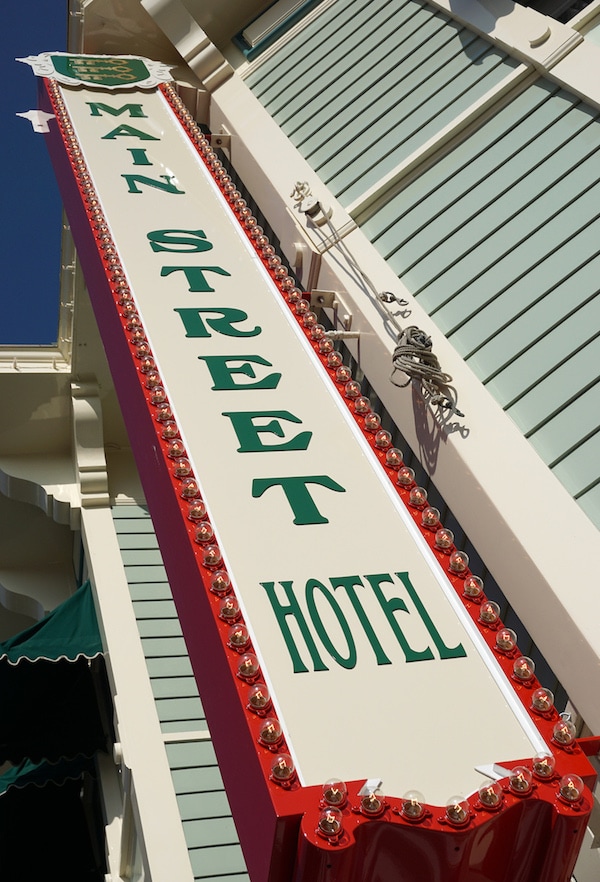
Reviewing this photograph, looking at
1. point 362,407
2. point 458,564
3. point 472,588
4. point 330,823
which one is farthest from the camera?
point 362,407

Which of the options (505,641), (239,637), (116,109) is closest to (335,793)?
(239,637)

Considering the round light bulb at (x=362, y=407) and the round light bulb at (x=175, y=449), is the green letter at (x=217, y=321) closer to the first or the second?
the round light bulb at (x=362, y=407)

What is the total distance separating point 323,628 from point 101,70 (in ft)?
25.1

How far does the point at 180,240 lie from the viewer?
6.96 meters

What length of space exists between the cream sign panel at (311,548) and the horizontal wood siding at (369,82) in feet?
4.74

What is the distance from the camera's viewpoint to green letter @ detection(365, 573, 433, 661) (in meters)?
3.76

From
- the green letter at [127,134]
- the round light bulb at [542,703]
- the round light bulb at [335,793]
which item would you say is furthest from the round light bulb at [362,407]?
the green letter at [127,134]

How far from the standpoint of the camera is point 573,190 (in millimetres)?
6094

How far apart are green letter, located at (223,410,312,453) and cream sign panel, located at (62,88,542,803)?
0.03ft

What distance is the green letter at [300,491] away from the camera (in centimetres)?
439

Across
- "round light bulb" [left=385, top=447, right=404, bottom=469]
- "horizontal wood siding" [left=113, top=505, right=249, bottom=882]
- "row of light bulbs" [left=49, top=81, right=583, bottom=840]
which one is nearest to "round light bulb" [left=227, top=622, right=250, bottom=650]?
"row of light bulbs" [left=49, top=81, right=583, bottom=840]

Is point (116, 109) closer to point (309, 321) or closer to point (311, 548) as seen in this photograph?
point (309, 321)

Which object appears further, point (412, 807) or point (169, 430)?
point (169, 430)

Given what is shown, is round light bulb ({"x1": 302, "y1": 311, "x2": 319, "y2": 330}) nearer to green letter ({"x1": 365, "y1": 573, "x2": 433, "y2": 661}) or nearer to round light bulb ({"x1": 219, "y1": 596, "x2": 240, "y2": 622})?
green letter ({"x1": 365, "y1": 573, "x2": 433, "y2": 661})
